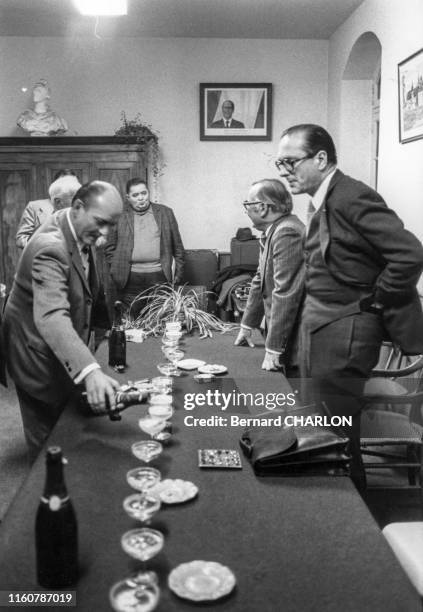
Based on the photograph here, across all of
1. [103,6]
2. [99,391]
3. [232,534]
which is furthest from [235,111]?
[232,534]

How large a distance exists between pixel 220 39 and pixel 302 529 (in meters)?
6.57

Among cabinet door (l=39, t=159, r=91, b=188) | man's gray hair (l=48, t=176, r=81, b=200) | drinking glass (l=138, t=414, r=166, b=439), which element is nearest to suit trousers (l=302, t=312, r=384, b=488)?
drinking glass (l=138, t=414, r=166, b=439)

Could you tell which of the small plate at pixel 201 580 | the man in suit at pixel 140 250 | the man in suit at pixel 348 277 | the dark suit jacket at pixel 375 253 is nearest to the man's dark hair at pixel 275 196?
the man in suit at pixel 348 277

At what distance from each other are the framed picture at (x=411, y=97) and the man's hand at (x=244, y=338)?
2.02m

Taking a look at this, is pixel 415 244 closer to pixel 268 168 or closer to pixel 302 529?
pixel 302 529

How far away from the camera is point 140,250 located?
18.8ft

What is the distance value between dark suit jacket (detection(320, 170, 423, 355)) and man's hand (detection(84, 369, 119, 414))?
104cm

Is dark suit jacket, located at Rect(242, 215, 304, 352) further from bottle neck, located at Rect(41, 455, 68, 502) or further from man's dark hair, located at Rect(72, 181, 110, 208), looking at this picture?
bottle neck, located at Rect(41, 455, 68, 502)

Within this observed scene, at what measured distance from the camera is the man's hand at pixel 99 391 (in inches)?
83.2

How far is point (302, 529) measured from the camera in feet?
5.02

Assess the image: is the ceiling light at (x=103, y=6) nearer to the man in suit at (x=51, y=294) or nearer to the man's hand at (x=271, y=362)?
the man in suit at (x=51, y=294)

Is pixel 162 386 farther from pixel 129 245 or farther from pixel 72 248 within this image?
pixel 129 245

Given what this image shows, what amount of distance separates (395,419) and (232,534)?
1.86m

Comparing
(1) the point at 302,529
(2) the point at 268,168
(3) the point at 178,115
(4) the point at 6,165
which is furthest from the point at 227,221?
(1) the point at 302,529
